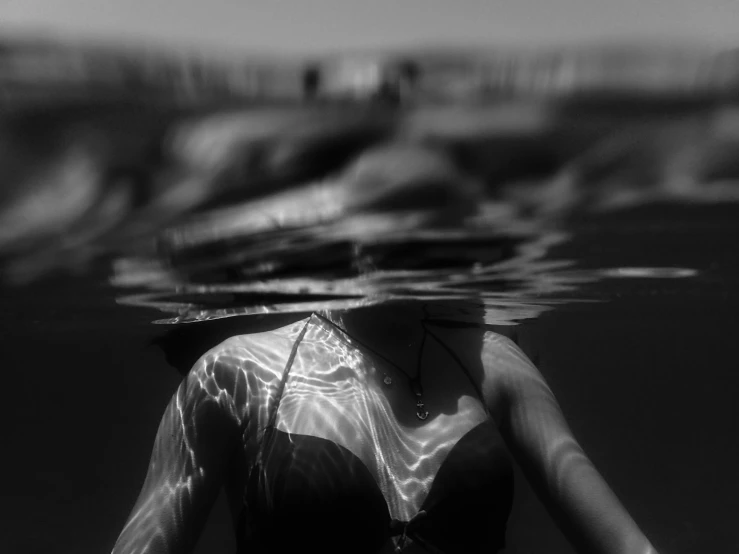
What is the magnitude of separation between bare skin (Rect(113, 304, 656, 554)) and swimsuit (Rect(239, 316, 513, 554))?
0.05 meters

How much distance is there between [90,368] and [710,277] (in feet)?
106

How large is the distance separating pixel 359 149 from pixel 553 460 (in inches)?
101

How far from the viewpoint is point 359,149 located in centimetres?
339

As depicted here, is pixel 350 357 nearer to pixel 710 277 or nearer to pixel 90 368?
pixel 710 277

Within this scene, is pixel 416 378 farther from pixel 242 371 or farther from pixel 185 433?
pixel 185 433

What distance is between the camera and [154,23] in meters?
2.32

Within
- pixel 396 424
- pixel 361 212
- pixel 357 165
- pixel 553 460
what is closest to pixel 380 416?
pixel 396 424

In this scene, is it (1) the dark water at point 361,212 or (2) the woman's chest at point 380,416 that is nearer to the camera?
(1) the dark water at point 361,212

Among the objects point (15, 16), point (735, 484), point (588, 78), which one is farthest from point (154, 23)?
point (735, 484)

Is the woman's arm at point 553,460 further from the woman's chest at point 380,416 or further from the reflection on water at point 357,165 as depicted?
the reflection on water at point 357,165

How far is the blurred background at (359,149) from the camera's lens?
244 cm

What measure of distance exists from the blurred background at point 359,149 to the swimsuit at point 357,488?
3.03 ft

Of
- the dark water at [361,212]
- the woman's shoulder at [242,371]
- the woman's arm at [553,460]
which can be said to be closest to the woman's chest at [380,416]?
the woman's shoulder at [242,371]

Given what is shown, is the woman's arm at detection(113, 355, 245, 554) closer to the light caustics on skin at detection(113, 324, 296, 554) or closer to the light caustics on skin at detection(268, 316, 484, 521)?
the light caustics on skin at detection(113, 324, 296, 554)
